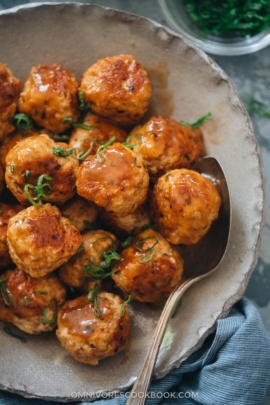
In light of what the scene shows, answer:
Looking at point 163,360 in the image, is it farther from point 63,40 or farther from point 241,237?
point 63,40

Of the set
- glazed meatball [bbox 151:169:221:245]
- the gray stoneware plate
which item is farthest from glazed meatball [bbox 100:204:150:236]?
the gray stoneware plate

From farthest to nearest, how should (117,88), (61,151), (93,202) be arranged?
1. (117,88)
2. (93,202)
3. (61,151)

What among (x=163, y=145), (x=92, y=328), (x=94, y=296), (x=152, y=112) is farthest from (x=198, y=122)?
(x=92, y=328)

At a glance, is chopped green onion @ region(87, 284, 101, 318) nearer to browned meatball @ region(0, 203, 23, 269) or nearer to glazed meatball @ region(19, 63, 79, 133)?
browned meatball @ region(0, 203, 23, 269)

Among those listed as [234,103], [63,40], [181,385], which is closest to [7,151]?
[63,40]

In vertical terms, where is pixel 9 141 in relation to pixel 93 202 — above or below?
above

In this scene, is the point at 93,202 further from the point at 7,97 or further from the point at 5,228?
the point at 7,97
